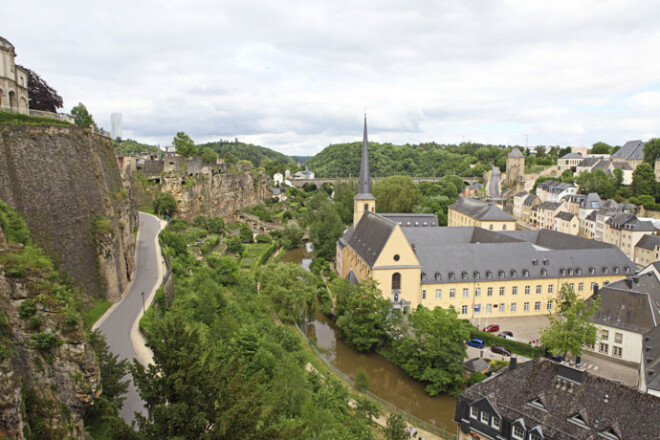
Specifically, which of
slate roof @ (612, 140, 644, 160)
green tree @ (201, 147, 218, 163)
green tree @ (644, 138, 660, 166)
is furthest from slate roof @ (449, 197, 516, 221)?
slate roof @ (612, 140, 644, 160)

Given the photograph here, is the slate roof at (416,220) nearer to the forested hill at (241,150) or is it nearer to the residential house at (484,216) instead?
the residential house at (484,216)

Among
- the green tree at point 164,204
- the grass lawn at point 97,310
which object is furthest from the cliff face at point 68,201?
the green tree at point 164,204

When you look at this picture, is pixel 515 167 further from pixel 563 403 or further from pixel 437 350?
pixel 563 403

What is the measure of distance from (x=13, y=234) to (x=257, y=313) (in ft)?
50.8

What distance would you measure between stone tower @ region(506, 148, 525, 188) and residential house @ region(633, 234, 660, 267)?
48203 millimetres

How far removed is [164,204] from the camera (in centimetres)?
5225

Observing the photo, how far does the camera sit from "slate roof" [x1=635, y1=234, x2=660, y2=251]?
151 feet

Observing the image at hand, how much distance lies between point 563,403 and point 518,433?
221 cm

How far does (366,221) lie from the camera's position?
43.0m

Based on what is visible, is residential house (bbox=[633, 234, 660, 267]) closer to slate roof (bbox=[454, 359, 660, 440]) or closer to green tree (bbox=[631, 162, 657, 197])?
green tree (bbox=[631, 162, 657, 197])

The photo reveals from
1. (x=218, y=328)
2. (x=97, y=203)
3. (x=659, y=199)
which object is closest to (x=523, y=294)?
(x=218, y=328)

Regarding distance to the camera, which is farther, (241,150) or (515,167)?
(241,150)

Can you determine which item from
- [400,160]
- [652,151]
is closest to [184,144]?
[652,151]

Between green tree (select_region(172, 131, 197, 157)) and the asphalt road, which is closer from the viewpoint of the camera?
the asphalt road
